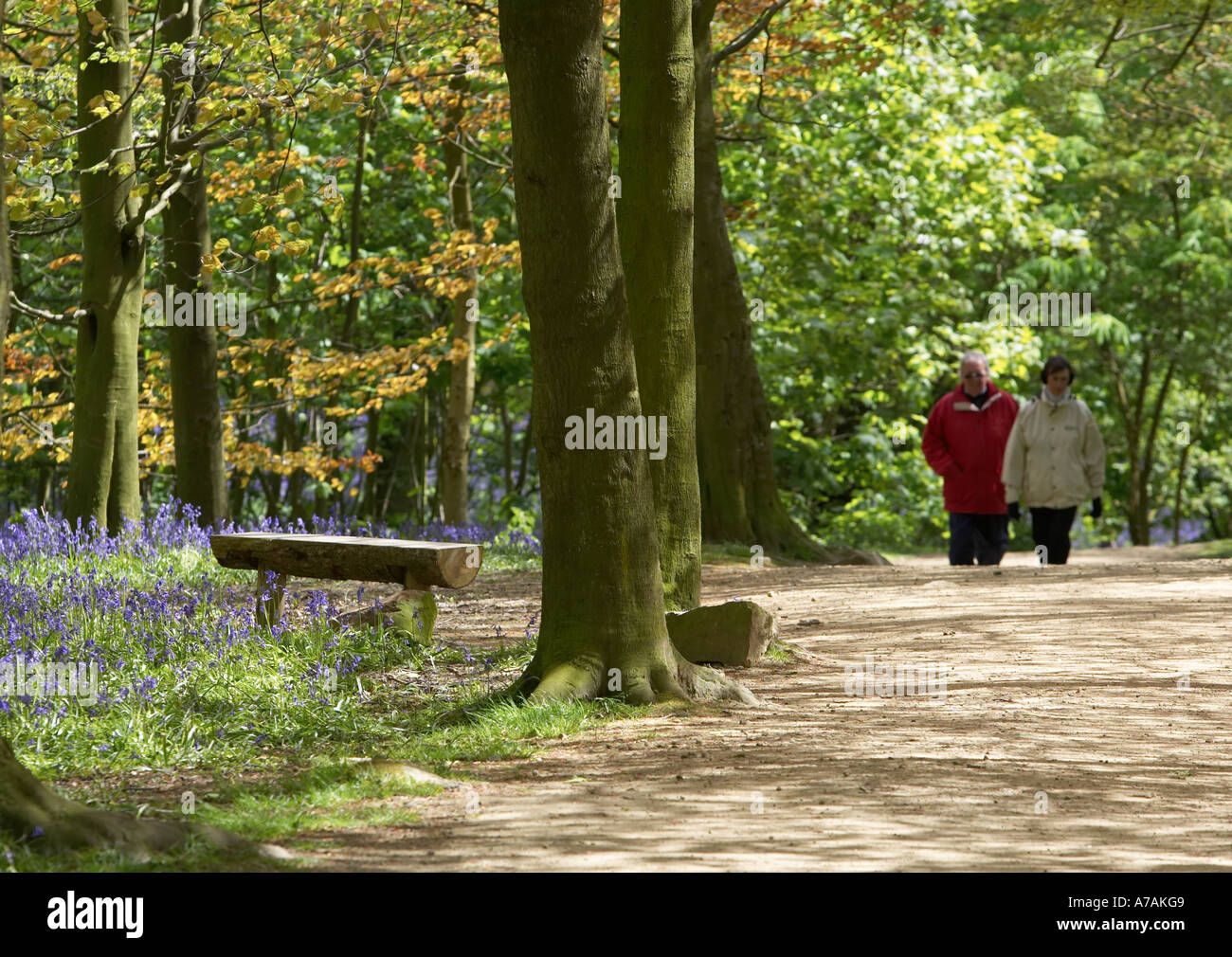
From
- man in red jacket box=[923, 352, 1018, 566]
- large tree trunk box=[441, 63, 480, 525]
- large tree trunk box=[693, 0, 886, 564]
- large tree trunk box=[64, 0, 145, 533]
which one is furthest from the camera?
large tree trunk box=[441, 63, 480, 525]

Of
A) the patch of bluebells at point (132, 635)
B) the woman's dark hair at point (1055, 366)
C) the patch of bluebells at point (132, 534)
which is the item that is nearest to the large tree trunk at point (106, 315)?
the patch of bluebells at point (132, 534)

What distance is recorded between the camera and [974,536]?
13.0m

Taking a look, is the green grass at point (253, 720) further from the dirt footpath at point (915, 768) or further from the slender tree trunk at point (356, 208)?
the slender tree trunk at point (356, 208)

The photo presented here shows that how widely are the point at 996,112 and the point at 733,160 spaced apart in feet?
19.0

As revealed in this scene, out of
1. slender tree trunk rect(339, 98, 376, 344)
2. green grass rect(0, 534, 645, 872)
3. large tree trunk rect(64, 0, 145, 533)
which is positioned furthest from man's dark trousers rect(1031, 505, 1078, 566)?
slender tree trunk rect(339, 98, 376, 344)

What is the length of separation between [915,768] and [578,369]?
8.09ft

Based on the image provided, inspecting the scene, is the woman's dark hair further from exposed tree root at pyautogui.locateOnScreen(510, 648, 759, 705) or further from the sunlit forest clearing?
exposed tree root at pyautogui.locateOnScreen(510, 648, 759, 705)

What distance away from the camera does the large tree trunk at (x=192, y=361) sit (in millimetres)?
12891

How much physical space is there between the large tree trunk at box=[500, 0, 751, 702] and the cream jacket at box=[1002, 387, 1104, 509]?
6266mm

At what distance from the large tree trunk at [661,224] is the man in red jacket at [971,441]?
5.01 metres

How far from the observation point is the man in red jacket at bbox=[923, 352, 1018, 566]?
12508 millimetres

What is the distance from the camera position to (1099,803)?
17.5ft
